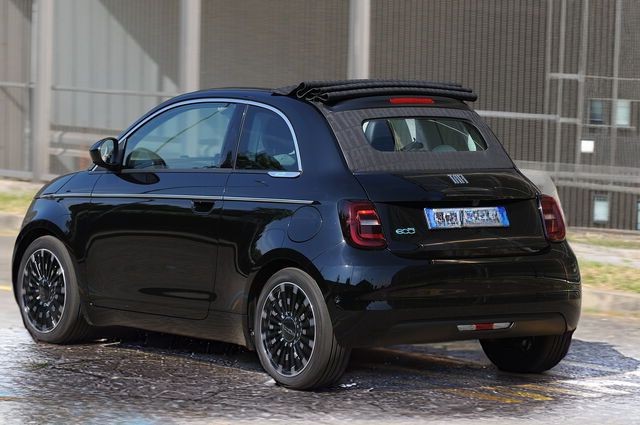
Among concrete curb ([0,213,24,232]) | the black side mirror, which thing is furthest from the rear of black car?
concrete curb ([0,213,24,232])

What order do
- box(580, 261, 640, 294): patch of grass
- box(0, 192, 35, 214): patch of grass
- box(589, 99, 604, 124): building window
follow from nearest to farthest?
box(580, 261, 640, 294): patch of grass, box(589, 99, 604, 124): building window, box(0, 192, 35, 214): patch of grass

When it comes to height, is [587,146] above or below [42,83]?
below

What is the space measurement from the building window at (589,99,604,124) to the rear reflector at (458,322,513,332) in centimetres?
910


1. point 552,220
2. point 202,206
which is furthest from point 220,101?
point 552,220

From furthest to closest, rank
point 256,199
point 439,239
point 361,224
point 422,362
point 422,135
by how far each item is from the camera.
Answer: point 422,362 < point 422,135 < point 256,199 < point 439,239 < point 361,224

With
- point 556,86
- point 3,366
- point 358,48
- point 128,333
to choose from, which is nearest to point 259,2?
point 358,48

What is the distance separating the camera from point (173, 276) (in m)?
8.67

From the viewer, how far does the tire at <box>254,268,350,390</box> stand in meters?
7.73

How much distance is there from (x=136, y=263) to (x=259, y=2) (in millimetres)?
10615

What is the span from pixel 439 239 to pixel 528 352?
4.22 ft

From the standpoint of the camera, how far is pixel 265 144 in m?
8.40

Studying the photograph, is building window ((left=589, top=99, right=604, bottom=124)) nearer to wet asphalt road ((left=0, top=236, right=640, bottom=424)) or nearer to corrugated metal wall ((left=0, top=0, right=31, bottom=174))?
wet asphalt road ((left=0, top=236, right=640, bottom=424))

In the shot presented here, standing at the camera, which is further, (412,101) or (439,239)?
(412,101)

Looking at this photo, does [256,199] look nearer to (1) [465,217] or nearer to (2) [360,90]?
(2) [360,90]
